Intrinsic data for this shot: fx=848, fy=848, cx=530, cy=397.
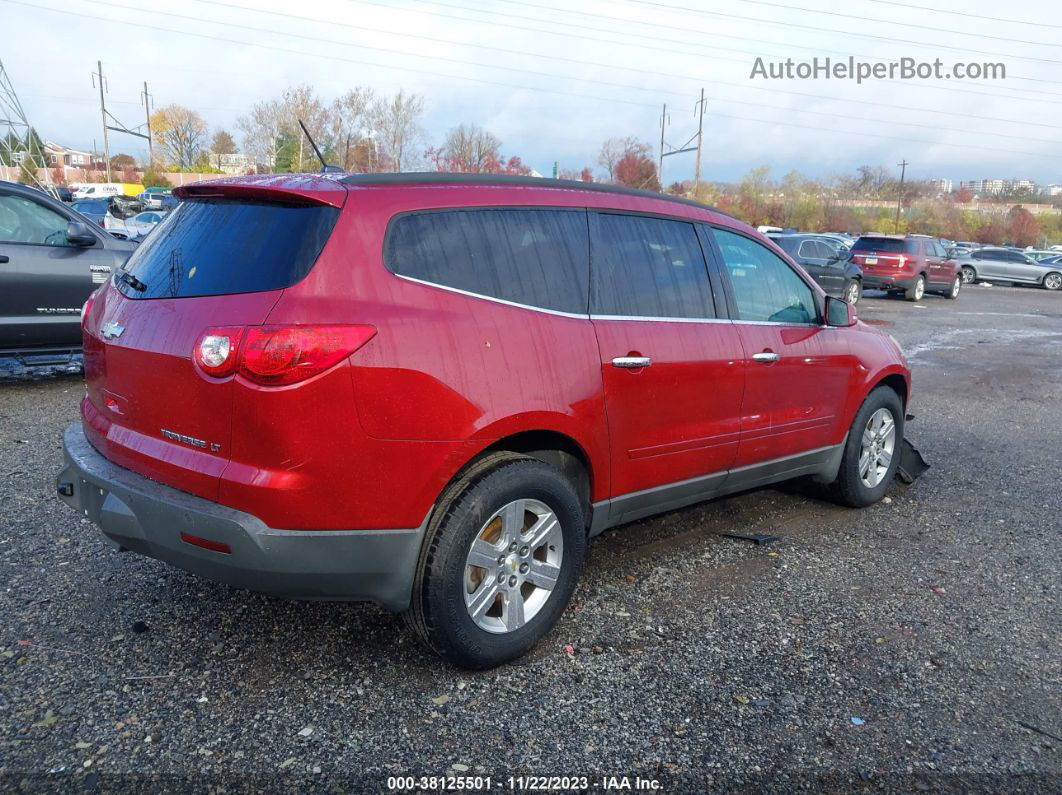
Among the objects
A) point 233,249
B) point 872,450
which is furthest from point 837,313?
point 233,249

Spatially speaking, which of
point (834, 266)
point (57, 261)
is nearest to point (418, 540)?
point (57, 261)

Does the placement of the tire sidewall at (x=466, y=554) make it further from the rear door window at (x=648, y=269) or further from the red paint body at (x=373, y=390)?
the rear door window at (x=648, y=269)

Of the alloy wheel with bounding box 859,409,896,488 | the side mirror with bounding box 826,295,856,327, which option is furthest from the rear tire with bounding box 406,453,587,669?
the alloy wheel with bounding box 859,409,896,488

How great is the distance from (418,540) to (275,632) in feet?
3.02

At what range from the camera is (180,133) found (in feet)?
224

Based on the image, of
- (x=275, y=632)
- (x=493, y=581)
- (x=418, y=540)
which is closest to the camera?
(x=418, y=540)

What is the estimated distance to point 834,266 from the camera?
68.3 feet

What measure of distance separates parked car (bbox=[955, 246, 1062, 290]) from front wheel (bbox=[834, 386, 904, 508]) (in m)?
30.9

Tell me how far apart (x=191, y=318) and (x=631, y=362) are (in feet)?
5.55

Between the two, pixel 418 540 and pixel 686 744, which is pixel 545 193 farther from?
pixel 686 744

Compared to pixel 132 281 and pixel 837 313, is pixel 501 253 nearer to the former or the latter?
pixel 132 281

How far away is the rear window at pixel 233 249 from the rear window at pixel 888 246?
22.4m

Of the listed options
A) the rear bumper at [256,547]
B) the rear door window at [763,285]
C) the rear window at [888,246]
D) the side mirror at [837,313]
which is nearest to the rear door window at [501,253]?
the rear bumper at [256,547]

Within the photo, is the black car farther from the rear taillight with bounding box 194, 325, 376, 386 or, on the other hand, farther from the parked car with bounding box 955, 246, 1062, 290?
the rear taillight with bounding box 194, 325, 376, 386
